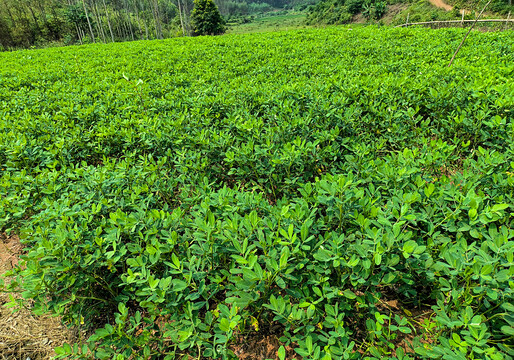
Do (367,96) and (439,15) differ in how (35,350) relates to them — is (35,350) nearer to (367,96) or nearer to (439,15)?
(367,96)

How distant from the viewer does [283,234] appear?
1443 mm

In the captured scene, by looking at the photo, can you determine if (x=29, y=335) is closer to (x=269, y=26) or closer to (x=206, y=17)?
(x=206, y=17)

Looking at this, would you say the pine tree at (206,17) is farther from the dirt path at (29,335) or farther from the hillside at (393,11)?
the dirt path at (29,335)

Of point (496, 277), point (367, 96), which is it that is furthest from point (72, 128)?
point (496, 277)

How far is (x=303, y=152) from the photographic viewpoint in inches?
90.1

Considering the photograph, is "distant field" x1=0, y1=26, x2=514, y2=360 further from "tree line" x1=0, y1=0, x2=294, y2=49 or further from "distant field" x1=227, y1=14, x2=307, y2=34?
"distant field" x1=227, y1=14, x2=307, y2=34

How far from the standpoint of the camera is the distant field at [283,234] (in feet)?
4.33

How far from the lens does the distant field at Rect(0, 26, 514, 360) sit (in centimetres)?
132

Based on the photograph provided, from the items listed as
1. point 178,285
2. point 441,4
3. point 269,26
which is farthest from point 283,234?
point 269,26

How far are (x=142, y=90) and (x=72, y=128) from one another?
4.64ft

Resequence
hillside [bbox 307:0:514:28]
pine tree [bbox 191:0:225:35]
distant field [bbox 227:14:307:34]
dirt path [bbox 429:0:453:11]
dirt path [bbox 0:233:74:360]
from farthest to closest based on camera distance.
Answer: distant field [bbox 227:14:307:34] → pine tree [bbox 191:0:225:35] → dirt path [bbox 429:0:453:11] → hillside [bbox 307:0:514:28] → dirt path [bbox 0:233:74:360]

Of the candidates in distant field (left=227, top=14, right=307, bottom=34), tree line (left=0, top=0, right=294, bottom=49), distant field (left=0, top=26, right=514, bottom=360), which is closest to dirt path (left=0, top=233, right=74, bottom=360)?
distant field (left=0, top=26, right=514, bottom=360)

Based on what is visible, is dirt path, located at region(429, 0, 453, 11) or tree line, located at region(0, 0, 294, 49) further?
tree line, located at region(0, 0, 294, 49)

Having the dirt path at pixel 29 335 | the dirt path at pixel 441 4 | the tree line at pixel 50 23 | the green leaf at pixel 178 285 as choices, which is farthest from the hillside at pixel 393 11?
the dirt path at pixel 29 335
